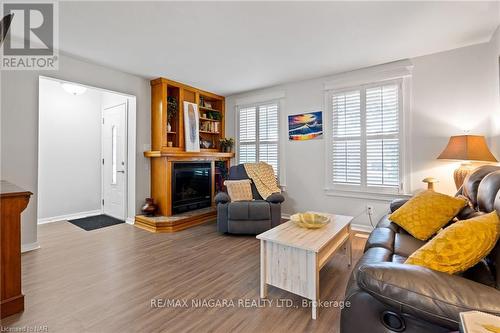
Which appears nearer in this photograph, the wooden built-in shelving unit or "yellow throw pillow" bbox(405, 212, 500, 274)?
"yellow throw pillow" bbox(405, 212, 500, 274)

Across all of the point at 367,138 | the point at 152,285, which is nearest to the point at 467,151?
the point at 367,138

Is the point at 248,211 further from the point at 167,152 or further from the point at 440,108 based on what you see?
the point at 440,108

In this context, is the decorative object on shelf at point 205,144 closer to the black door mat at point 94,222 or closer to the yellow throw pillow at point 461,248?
the black door mat at point 94,222

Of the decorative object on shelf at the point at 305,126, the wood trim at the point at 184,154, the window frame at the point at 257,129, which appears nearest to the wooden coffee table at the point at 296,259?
the decorative object on shelf at the point at 305,126

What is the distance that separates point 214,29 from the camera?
2.60m

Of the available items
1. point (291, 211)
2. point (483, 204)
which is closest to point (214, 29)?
point (483, 204)

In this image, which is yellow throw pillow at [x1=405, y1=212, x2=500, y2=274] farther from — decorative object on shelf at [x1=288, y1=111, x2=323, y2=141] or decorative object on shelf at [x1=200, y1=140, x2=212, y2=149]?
decorative object on shelf at [x1=200, y1=140, x2=212, y2=149]

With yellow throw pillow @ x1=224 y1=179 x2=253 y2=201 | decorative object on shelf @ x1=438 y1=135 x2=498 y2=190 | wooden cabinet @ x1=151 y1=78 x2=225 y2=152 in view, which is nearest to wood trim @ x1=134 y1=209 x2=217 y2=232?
yellow throw pillow @ x1=224 y1=179 x2=253 y2=201

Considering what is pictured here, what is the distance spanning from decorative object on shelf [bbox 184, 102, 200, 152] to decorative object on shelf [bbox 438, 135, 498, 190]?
12.7ft

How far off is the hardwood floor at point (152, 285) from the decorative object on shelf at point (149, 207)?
2.30ft

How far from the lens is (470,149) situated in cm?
263

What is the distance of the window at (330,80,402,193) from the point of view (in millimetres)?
3518

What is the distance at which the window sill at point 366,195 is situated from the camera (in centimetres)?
351

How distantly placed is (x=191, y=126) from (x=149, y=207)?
1701mm
